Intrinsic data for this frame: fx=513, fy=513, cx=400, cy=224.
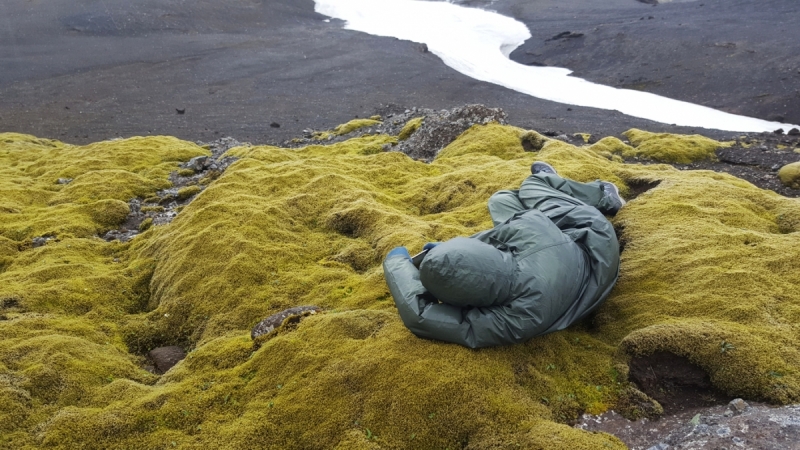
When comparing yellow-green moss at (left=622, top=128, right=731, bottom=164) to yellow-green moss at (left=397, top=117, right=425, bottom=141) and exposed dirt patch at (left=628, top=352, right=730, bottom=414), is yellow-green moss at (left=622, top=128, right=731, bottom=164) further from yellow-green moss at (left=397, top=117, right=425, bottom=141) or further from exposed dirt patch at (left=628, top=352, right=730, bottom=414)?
exposed dirt patch at (left=628, top=352, right=730, bottom=414)

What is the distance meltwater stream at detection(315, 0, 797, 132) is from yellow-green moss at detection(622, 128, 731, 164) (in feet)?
66.8

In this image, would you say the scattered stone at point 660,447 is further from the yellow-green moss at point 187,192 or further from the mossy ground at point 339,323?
the yellow-green moss at point 187,192

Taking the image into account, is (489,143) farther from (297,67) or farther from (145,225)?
(297,67)

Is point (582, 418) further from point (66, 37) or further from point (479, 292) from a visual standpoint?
point (66, 37)

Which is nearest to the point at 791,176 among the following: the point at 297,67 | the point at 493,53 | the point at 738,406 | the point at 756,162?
the point at 756,162

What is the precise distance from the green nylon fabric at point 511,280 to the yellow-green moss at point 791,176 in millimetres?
12448

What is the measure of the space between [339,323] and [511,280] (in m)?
2.67

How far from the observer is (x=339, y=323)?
7.66 m

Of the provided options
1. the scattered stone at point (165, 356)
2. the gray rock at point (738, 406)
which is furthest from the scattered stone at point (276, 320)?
the gray rock at point (738, 406)

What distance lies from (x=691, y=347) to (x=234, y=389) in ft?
20.5

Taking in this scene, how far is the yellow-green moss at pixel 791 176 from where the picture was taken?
53.7ft

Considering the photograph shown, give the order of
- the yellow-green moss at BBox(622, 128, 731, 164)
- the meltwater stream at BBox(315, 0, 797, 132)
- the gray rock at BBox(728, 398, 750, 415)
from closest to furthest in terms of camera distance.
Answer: the gray rock at BBox(728, 398, 750, 415)
the yellow-green moss at BBox(622, 128, 731, 164)
the meltwater stream at BBox(315, 0, 797, 132)

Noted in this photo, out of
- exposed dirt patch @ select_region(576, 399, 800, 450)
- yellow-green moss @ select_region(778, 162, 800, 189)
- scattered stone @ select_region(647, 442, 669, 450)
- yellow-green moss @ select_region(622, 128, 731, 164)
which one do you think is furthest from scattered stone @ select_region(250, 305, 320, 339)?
yellow-green moss @ select_region(622, 128, 731, 164)

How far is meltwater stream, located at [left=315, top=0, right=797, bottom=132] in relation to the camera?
4306 cm
